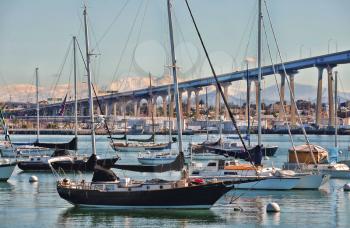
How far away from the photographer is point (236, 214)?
30.0m

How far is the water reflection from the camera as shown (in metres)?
28.6

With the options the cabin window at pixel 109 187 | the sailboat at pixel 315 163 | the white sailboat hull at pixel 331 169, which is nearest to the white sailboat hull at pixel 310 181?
the sailboat at pixel 315 163

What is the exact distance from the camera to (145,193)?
97.3ft

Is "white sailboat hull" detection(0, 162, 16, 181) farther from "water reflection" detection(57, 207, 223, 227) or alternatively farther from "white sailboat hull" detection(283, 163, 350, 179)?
"water reflection" detection(57, 207, 223, 227)

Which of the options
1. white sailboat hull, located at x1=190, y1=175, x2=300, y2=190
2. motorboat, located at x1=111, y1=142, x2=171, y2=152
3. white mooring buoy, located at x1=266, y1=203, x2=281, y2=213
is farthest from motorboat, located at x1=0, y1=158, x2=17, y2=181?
motorboat, located at x1=111, y1=142, x2=171, y2=152

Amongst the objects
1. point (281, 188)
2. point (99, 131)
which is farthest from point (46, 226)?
point (99, 131)

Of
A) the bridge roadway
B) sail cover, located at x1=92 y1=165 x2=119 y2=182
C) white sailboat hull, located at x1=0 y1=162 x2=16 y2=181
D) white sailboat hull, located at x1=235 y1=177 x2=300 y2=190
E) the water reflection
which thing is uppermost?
the bridge roadway

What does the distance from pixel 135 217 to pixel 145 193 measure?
0.82m

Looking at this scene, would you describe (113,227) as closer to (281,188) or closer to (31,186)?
(281,188)

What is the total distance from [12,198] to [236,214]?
973cm

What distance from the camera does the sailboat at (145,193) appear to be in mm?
29344

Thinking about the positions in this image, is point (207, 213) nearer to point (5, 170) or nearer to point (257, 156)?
point (257, 156)

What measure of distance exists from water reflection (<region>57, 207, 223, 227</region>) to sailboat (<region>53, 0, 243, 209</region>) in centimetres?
21

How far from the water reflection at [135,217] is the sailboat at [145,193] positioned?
0.69 ft
